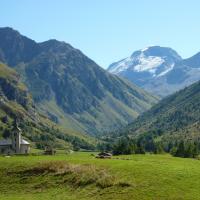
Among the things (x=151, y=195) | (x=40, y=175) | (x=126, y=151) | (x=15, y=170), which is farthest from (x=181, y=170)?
(x=126, y=151)

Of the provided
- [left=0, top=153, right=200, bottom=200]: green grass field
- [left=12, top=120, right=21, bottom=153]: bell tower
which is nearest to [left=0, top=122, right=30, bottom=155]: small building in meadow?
[left=12, top=120, right=21, bottom=153]: bell tower

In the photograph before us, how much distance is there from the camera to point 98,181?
75.8m

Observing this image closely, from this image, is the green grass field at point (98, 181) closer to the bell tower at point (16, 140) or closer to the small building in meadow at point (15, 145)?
Answer: the bell tower at point (16, 140)

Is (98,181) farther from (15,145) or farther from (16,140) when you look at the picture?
(15,145)

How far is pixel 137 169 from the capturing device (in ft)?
263

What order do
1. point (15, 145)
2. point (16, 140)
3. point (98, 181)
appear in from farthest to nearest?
point (15, 145) < point (16, 140) < point (98, 181)

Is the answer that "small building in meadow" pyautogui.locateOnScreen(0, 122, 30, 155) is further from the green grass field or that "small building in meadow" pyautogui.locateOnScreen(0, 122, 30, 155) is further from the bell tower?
the green grass field

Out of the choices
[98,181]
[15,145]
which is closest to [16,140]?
[15,145]

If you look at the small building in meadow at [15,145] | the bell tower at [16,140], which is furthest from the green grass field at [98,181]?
the small building in meadow at [15,145]

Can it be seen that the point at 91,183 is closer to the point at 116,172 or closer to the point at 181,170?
the point at 116,172

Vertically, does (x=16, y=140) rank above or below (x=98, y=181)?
above

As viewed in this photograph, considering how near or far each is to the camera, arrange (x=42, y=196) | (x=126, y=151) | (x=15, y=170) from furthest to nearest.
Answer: (x=126, y=151), (x=15, y=170), (x=42, y=196)

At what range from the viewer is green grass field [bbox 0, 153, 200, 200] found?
69.0 m

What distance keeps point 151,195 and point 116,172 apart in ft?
43.2
